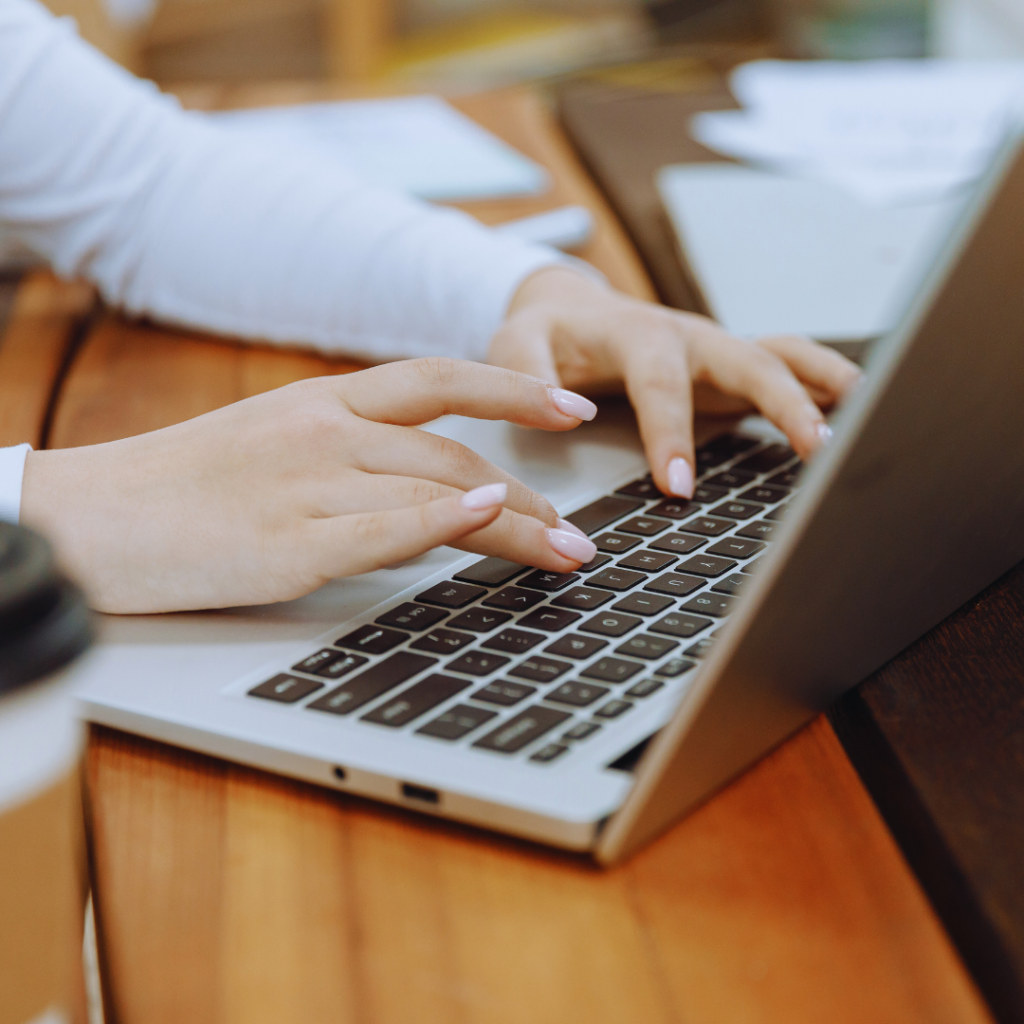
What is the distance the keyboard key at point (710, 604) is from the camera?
1.28ft

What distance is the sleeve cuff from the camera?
0.41m

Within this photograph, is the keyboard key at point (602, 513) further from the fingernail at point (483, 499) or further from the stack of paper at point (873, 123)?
the stack of paper at point (873, 123)

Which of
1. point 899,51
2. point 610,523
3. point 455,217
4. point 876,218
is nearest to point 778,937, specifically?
point 610,523

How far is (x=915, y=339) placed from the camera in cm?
25

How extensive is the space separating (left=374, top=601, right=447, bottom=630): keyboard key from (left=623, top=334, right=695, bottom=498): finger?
15cm

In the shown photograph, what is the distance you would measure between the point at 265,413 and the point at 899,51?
1727 mm

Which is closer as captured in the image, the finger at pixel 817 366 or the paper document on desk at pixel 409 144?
the finger at pixel 817 366

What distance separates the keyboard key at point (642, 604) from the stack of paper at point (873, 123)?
613mm

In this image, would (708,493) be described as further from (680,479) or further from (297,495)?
(297,495)

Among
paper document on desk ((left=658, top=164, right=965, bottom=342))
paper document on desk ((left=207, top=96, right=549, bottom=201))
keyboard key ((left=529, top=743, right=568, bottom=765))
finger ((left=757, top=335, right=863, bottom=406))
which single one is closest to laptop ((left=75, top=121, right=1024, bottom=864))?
keyboard key ((left=529, top=743, right=568, bottom=765))

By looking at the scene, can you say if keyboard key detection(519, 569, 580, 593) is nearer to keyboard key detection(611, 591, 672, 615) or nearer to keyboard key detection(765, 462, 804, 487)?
keyboard key detection(611, 591, 672, 615)

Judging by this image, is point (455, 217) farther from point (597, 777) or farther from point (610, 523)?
point (597, 777)

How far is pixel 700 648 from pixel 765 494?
153mm

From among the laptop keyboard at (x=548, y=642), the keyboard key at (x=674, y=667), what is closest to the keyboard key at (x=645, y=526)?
the laptop keyboard at (x=548, y=642)
